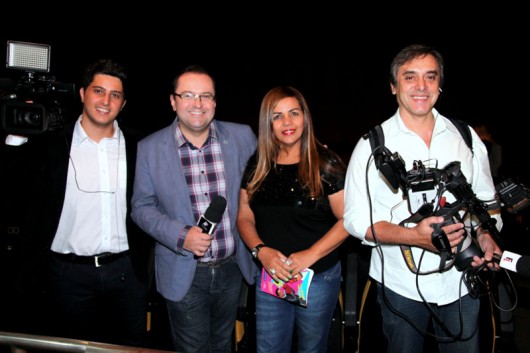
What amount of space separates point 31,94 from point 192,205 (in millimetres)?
946

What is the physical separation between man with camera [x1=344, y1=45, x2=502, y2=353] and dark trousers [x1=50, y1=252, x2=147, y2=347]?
1.16 m

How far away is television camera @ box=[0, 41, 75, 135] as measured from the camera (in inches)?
74.3

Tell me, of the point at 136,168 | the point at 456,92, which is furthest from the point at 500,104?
the point at 136,168

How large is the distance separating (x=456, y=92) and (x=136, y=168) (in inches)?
196

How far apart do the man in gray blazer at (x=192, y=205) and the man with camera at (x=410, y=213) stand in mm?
622

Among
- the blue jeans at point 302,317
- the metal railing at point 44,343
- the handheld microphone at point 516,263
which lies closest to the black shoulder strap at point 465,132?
the handheld microphone at point 516,263

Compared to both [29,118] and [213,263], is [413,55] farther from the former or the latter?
[29,118]

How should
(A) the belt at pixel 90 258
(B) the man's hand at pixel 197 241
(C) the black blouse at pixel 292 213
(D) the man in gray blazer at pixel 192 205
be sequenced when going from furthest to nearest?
(A) the belt at pixel 90 258 < (D) the man in gray blazer at pixel 192 205 < (C) the black blouse at pixel 292 213 < (B) the man's hand at pixel 197 241

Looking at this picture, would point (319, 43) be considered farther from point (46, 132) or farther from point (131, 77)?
point (46, 132)

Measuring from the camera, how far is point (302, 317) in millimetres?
1803

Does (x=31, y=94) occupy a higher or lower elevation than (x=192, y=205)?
higher

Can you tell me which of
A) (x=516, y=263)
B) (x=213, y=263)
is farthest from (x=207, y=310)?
(x=516, y=263)

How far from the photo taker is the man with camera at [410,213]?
5.06ft

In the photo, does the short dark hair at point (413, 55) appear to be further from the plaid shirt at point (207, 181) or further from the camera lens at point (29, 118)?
the camera lens at point (29, 118)
